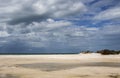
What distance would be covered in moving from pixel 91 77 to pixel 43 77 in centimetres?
347

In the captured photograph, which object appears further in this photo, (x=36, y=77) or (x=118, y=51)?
(x=118, y=51)

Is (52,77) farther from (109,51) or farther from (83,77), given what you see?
(109,51)

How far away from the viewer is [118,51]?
65.4 meters

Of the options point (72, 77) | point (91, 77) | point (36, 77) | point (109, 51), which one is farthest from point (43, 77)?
point (109, 51)

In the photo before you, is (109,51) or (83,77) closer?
(83,77)

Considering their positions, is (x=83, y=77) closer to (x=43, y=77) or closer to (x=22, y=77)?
(x=43, y=77)

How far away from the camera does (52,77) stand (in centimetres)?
1761

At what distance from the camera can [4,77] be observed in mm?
18094

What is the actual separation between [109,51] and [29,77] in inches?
1959

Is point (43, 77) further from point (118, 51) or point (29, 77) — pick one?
point (118, 51)

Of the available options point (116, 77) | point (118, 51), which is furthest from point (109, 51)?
point (116, 77)

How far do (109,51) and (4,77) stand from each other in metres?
49.9

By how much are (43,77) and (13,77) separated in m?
2.31

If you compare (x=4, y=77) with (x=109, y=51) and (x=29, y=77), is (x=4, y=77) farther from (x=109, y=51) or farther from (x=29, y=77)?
(x=109, y=51)
